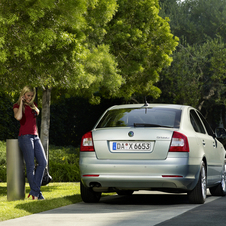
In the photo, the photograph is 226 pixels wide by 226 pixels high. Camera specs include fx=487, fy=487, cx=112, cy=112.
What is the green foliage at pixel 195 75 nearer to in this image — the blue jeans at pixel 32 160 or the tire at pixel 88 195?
the tire at pixel 88 195

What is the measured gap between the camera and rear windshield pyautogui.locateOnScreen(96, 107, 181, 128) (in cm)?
780

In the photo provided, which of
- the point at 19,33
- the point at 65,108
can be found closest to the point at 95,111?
the point at 65,108

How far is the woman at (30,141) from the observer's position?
7988 mm

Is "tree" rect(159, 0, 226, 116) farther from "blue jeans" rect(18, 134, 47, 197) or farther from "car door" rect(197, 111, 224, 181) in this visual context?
"blue jeans" rect(18, 134, 47, 197)

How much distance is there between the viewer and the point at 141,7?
15.5 metres

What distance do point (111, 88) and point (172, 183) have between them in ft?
21.0

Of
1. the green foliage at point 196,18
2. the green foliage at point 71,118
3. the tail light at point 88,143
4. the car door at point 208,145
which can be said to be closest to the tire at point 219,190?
the car door at point 208,145

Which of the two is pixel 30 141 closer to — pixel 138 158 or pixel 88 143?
pixel 88 143

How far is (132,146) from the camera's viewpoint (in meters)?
7.45

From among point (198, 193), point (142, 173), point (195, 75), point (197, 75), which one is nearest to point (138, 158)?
point (142, 173)

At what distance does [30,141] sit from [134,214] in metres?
2.24

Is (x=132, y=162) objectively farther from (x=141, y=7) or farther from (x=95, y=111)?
(x=95, y=111)

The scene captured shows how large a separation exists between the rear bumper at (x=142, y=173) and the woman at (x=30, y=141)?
0.87 m

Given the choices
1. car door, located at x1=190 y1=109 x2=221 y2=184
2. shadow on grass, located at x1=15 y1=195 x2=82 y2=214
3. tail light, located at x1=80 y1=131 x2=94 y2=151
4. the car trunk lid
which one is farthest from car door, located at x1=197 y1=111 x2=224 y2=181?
shadow on grass, located at x1=15 y1=195 x2=82 y2=214
